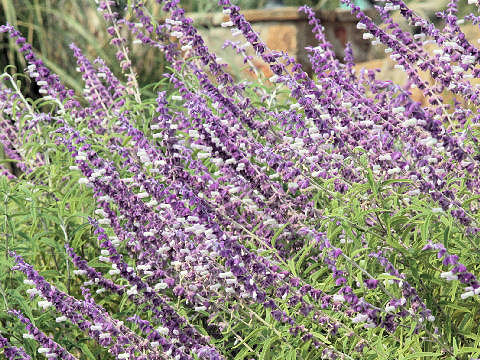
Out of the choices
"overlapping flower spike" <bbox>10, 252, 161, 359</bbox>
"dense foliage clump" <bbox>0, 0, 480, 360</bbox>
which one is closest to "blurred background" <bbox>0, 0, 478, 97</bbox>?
"dense foliage clump" <bbox>0, 0, 480, 360</bbox>

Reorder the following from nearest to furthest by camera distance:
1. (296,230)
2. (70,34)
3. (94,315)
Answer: (94,315)
(296,230)
(70,34)

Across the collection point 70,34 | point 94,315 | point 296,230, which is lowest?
point 70,34

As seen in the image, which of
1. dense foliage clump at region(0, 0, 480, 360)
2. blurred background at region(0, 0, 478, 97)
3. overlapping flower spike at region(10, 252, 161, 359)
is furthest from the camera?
blurred background at region(0, 0, 478, 97)

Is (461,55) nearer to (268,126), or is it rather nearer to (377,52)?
(268,126)

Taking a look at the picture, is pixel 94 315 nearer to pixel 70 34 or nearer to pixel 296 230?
pixel 296 230

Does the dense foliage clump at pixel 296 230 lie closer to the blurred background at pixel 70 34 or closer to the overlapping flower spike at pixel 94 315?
the overlapping flower spike at pixel 94 315

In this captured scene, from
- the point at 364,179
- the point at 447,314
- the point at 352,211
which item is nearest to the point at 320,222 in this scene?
the point at 352,211

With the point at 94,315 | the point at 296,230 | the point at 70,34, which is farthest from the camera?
the point at 70,34

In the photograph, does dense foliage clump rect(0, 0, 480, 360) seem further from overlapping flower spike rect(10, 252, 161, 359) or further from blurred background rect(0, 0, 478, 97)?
blurred background rect(0, 0, 478, 97)

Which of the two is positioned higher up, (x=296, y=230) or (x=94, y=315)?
(x=296, y=230)

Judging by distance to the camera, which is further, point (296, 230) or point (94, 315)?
point (296, 230)

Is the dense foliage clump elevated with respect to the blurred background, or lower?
elevated

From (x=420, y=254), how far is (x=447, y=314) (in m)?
0.40

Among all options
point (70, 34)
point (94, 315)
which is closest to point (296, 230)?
point (94, 315)
